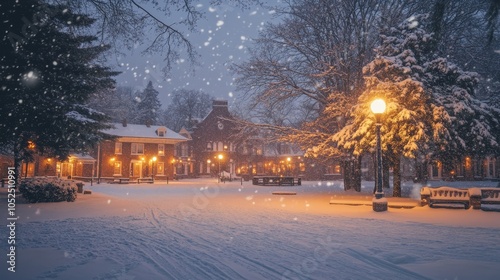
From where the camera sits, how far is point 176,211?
44.1 feet

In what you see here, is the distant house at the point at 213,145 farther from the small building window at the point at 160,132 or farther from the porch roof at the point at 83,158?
the porch roof at the point at 83,158

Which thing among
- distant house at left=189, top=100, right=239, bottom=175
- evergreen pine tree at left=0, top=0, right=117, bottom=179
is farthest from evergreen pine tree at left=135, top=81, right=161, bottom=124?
evergreen pine tree at left=0, top=0, right=117, bottom=179

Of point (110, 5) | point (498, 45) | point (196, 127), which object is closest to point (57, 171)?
point (196, 127)

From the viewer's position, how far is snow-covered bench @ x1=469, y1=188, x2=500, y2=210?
1387 centimetres

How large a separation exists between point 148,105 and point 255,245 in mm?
69451

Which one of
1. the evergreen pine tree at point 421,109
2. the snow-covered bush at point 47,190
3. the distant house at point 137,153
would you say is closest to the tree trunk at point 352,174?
the evergreen pine tree at point 421,109

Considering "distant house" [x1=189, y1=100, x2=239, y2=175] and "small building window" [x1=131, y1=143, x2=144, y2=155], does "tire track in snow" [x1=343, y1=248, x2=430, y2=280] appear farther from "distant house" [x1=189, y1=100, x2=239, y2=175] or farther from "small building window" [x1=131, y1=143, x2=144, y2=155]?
"distant house" [x1=189, y1=100, x2=239, y2=175]

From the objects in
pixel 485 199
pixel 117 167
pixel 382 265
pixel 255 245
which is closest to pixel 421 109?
pixel 485 199

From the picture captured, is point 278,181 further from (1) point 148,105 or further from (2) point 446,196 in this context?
(1) point 148,105

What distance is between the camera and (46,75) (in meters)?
13.9

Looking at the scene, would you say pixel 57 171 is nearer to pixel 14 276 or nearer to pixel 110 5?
pixel 110 5

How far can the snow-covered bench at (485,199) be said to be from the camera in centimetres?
1387

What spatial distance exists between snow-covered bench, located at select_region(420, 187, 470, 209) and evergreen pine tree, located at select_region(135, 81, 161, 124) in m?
63.1

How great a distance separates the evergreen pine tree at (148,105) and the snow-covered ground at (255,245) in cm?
6062
